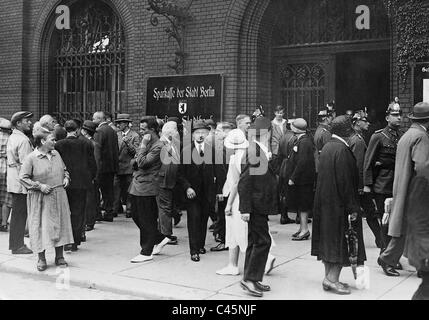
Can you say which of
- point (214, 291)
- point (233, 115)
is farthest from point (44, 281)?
point (233, 115)

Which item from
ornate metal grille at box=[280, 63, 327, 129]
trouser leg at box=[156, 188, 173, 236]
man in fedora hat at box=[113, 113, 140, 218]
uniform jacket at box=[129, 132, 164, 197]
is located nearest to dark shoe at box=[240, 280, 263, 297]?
uniform jacket at box=[129, 132, 164, 197]

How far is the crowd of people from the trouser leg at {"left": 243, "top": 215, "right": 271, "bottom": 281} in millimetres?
10

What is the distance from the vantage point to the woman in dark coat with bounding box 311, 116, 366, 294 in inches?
234

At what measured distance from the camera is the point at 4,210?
32.4 ft

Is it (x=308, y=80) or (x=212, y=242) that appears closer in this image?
(x=212, y=242)

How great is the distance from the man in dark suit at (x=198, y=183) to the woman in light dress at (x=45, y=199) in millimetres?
1519

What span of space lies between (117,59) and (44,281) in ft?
24.7

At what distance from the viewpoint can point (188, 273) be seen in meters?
6.92

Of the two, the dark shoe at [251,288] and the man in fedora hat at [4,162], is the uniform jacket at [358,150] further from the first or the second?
the man in fedora hat at [4,162]

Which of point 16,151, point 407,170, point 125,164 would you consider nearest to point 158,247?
point 16,151

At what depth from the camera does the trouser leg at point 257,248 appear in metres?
5.96

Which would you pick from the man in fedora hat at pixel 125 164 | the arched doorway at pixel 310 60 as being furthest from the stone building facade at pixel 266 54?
the man in fedora hat at pixel 125 164

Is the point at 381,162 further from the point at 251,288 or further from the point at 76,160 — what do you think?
the point at 76,160

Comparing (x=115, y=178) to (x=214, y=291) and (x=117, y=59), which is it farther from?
(x=214, y=291)
